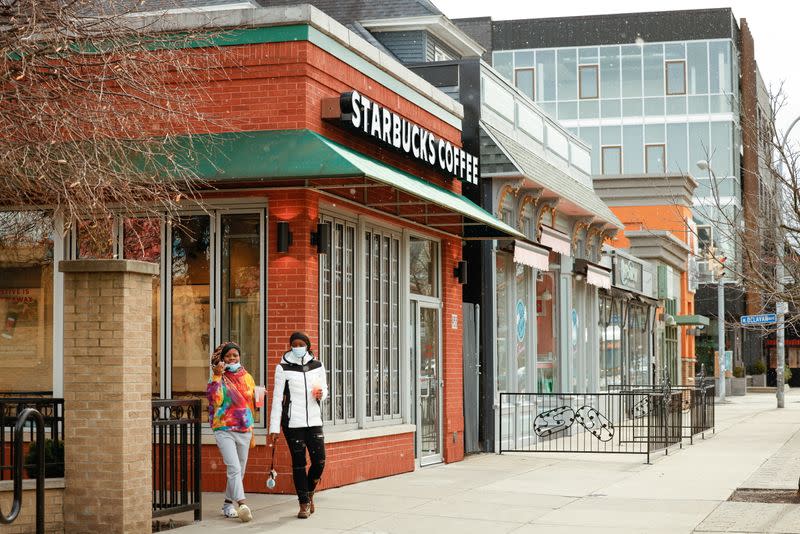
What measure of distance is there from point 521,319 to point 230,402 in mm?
10985

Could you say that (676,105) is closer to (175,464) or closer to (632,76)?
(632,76)

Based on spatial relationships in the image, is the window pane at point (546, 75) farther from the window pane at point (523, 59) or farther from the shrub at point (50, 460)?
the shrub at point (50, 460)

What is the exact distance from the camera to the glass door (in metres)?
17.5

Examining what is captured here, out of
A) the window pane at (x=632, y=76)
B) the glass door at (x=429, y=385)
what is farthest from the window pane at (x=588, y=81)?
the glass door at (x=429, y=385)

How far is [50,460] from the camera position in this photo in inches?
426

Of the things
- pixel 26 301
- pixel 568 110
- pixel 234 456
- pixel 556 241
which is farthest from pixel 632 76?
pixel 234 456

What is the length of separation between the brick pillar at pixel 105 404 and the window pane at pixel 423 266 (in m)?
7.16

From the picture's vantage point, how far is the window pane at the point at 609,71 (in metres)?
56.8

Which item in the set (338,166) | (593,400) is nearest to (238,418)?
(338,166)

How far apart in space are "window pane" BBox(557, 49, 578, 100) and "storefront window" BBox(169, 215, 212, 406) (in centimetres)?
4456

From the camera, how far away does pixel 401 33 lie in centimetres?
2652

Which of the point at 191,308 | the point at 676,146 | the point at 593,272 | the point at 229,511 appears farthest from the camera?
the point at 676,146

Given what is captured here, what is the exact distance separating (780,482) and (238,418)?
294 inches

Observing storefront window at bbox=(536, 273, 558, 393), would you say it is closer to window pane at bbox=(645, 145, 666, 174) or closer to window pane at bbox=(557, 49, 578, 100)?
window pane at bbox=(645, 145, 666, 174)
